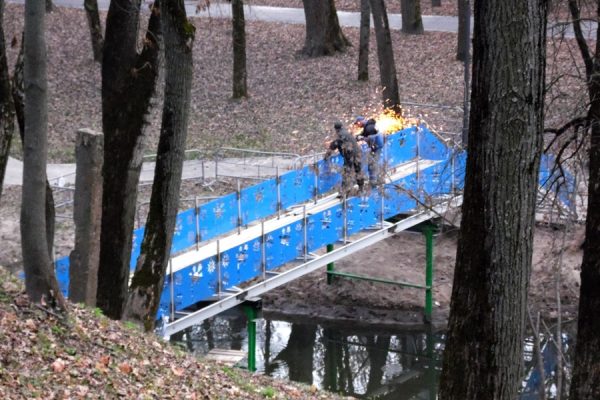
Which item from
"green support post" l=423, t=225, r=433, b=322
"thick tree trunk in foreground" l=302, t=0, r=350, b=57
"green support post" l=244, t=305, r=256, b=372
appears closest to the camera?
"green support post" l=244, t=305, r=256, b=372

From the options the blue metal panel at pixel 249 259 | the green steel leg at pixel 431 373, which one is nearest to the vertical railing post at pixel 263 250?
the blue metal panel at pixel 249 259

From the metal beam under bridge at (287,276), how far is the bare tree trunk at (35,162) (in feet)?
21.6

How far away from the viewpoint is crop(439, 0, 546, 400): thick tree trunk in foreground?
7039mm

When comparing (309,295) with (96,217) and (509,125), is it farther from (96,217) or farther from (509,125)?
(509,125)

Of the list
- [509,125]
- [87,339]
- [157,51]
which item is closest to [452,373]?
[509,125]

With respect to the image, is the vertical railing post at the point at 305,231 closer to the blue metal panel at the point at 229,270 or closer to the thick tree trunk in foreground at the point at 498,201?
the blue metal panel at the point at 229,270

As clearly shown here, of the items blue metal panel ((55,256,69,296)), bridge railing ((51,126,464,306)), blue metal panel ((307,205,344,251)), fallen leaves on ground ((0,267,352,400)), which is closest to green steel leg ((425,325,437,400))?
bridge railing ((51,126,464,306))

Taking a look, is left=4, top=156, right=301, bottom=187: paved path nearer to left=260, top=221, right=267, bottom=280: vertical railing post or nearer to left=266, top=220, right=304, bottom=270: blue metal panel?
left=266, top=220, right=304, bottom=270: blue metal panel

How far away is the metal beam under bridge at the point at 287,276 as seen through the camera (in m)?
16.1

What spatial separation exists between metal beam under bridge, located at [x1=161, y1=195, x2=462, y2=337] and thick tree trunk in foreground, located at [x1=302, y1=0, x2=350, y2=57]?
44.7 ft

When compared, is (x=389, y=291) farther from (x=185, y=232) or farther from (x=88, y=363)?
(x=88, y=363)

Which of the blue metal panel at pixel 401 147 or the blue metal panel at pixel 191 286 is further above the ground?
the blue metal panel at pixel 401 147

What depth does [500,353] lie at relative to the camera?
738 centimetres

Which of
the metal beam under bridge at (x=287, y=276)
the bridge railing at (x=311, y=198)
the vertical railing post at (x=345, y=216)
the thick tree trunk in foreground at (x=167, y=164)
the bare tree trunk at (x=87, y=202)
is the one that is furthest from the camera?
the vertical railing post at (x=345, y=216)
